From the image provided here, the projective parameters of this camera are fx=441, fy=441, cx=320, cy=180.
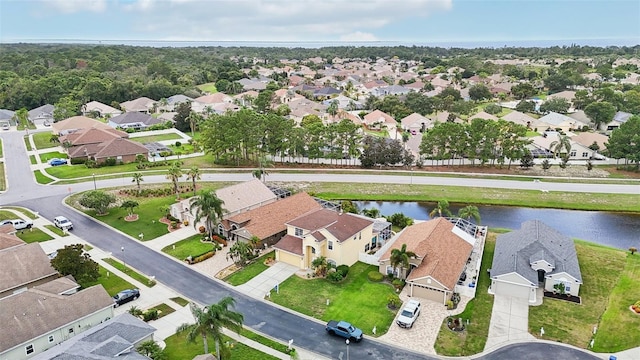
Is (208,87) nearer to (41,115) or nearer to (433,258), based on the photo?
(41,115)

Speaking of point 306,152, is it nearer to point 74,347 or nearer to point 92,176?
point 92,176

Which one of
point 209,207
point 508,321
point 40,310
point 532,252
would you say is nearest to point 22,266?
point 40,310

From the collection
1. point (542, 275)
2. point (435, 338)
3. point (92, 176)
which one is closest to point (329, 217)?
point (435, 338)

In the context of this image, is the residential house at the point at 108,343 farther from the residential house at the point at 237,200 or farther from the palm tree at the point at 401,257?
the residential house at the point at 237,200

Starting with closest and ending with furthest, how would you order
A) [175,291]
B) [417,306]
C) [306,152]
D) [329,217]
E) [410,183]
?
[417,306], [175,291], [329,217], [410,183], [306,152]

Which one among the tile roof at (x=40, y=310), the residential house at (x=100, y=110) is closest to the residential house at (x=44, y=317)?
the tile roof at (x=40, y=310)

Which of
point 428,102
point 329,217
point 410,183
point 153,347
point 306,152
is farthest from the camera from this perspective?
point 428,102
